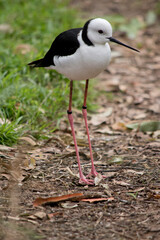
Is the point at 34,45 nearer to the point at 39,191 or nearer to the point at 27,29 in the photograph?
the point at 27,29

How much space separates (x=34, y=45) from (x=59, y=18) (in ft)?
5.10

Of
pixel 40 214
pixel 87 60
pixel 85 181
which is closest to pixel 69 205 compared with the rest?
pixel 40 214

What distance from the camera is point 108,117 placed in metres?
5.59

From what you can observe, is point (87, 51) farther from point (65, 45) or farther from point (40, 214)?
point (40, 214)

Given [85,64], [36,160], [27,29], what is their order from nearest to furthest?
[85,64]
[36,160]
[27,29]

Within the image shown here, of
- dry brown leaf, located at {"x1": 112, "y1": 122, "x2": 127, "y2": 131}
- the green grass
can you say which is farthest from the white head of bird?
dry brown leaf, located at {"x1": 112, "y1": 122, "x2": 127, "y2": 131}

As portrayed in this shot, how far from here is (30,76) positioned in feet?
18.5

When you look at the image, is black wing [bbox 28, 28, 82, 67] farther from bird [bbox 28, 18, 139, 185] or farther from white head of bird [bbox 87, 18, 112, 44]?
white head of bird [bbox 87, 18, 112, 44]

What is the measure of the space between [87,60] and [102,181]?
3.71ft

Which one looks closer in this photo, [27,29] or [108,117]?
[108,117]

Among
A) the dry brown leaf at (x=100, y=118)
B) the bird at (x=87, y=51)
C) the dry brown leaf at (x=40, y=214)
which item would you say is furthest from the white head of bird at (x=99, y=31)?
the dry brown leaf at (x=100, y=118)

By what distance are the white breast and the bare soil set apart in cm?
90

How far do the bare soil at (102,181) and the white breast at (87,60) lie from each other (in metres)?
0.90

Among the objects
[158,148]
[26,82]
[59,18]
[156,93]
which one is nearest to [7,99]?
[26,82]
